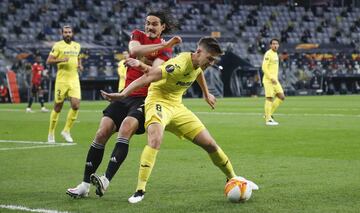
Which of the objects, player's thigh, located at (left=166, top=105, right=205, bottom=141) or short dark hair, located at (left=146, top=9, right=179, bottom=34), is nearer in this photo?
player's thigh, located at (left=166, top=105, right=205, bottom=141)

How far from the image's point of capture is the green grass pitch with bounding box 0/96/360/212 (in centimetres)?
807

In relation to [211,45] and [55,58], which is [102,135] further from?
[55,58]

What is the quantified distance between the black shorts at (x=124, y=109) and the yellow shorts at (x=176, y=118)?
28 cm

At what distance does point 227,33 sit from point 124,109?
4934cm

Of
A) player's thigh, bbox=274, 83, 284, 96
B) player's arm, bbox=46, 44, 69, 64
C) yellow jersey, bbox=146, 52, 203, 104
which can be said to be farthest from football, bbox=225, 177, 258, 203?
player's thigh, bbox=274, 83, 284, 96

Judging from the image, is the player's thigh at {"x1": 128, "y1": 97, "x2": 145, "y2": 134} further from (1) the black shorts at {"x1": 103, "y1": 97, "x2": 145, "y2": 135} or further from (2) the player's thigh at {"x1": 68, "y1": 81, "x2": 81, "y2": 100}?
(2) the player's thigh at {"x1": 68, "y1": 81, "x2": 81, "y2": 100}

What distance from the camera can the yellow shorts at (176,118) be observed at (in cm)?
850

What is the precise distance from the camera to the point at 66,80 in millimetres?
16938

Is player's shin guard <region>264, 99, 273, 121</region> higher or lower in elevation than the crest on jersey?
lower

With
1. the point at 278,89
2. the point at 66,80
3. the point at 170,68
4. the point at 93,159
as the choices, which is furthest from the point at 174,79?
the point at 278,89

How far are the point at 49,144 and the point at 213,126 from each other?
6.45 meters

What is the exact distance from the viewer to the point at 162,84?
8.63 metres

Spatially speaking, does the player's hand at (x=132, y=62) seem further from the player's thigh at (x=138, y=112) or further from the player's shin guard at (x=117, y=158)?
the player's shin guard at (x=117, y=158)

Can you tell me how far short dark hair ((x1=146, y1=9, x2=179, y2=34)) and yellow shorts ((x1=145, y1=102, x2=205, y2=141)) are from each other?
1.08 m
